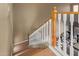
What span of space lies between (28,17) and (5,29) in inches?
9.6

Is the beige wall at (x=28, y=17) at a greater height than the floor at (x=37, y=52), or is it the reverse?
the beige wall at (x=28, y=17)

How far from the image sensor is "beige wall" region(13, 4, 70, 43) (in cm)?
140

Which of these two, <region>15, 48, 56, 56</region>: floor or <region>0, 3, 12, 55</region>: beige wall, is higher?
<region>0, 3, 12, 55</region>: beige wall

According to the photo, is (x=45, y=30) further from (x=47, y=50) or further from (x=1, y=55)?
(x=1, y=55)

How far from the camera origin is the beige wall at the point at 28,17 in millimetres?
1398

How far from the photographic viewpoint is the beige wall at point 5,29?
1.39 metres

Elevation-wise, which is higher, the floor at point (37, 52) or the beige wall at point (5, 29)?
the beige wall at point (5, 29)

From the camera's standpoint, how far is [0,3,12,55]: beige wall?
1.39 m

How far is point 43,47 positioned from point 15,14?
41cm

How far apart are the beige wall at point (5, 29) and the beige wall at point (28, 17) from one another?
2.6 inches

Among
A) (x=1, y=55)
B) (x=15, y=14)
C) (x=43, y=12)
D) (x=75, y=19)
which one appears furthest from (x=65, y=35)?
(x=1, y=55)

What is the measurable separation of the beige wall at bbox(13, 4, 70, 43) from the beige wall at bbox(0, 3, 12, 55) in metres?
0.07

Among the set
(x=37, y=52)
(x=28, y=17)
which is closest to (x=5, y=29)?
(x=28, y=17)

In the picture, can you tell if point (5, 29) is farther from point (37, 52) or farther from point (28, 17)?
point (37, 52)
